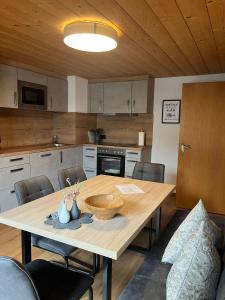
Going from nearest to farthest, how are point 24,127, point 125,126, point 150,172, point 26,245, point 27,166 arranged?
point 26,245
point 150,172
point 27,166
point 24,127
point 125,126

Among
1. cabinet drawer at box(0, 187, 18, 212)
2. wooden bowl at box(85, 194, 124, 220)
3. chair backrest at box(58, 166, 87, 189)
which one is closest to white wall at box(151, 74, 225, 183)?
chair backrest at box(58, 166, 87, 189)

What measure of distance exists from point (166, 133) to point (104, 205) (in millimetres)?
2944

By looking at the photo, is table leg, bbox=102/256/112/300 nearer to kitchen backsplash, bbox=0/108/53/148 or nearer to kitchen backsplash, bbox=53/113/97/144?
kitchen backsplash, bbox=0/108/53/148

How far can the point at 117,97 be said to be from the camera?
14.2ft

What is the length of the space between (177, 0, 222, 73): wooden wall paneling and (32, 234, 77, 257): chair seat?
73.3 inches

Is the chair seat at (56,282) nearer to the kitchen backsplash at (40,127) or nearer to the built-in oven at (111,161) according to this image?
the kitchen backsplash at (40,127)

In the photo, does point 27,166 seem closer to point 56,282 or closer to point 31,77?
point 31,77

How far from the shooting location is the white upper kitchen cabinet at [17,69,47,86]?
3.41 m

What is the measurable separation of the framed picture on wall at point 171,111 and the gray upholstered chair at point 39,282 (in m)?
3.37

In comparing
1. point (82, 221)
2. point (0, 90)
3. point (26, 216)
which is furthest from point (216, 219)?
point (0, 90)

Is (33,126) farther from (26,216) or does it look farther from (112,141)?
(26,216)

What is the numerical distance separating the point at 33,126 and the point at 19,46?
181cm

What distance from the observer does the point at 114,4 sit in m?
1.56

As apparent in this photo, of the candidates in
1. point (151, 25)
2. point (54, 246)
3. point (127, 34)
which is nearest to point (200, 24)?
point (151, 25)
